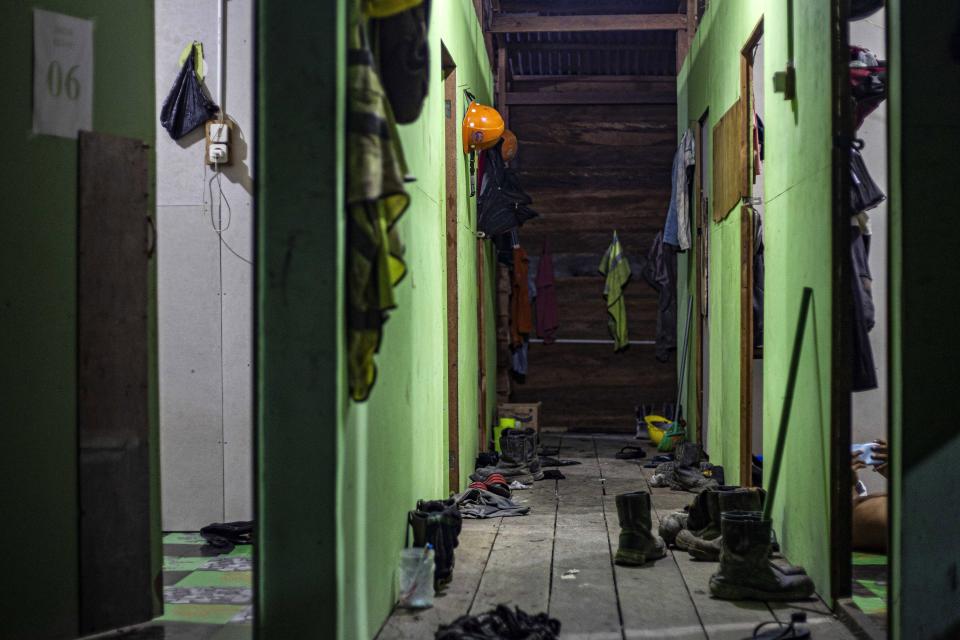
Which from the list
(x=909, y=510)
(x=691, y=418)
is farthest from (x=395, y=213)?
(x=691, y=418)

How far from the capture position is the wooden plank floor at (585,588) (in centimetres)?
355

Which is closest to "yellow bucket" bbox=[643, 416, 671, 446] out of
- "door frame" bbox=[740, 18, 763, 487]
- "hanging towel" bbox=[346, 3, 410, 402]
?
"door frame" bbox=[740, 18, 763, 487]

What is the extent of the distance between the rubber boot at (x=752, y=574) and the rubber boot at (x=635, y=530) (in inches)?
22.9

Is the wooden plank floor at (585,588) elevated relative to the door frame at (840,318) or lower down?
lower down

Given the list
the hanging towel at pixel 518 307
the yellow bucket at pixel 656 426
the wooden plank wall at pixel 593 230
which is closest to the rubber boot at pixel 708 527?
the yellow bucket at pixel 656 426

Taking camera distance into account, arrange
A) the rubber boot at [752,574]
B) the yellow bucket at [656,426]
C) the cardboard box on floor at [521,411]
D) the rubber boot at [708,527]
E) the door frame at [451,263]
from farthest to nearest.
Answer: the yellow bucket at [656,426]
the cardboard box on floor at [521,411]
the door frame at [451,263]
the rubber boot at [708,527]
the rubber boot at [752,574]

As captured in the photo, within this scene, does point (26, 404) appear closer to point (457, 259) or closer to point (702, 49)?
point (457, 259)

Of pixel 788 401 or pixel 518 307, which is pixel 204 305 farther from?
pixel 518 307

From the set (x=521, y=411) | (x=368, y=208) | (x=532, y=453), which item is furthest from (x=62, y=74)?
(x=521, y=411)

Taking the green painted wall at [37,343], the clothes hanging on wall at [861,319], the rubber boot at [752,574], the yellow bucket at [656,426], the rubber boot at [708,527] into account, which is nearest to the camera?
the green painted wall at [37,343]

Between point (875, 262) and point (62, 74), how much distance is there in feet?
12.8

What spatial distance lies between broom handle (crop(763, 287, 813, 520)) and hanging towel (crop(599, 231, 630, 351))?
186 inches

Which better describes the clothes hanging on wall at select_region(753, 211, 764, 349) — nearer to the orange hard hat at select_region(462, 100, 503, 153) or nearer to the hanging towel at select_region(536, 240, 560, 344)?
the orange hard hat at select_region(462, 100, 503, 153)

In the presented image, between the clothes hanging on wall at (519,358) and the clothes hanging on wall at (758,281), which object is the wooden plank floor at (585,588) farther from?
the clothes hanging on wall at (519,358)
